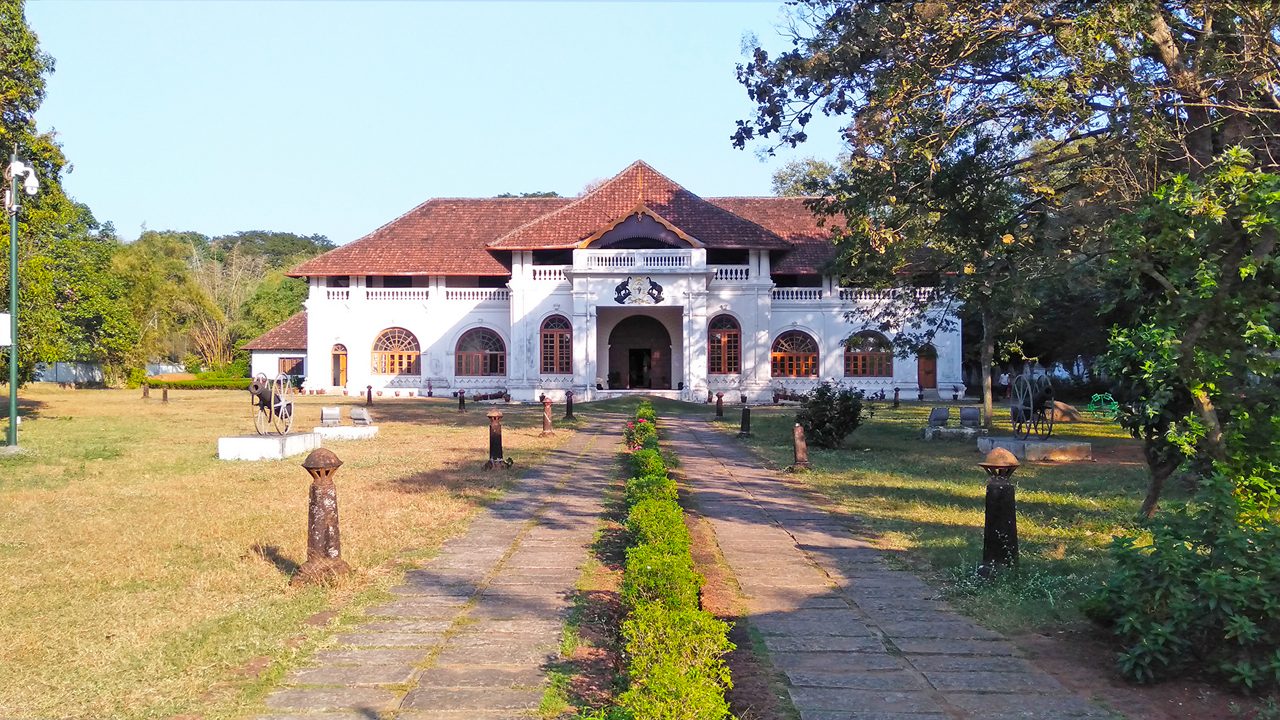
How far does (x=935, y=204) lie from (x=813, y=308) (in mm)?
24540

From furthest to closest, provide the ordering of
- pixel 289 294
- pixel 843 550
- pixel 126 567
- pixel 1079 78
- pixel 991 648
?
1. pixel 289 294
2. pixel 1079 78
3. pixel 843 550
4. pixel 126 567
5. pixel 991 648

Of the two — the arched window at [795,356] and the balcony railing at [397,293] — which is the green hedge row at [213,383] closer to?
the balcony railing at [397,293]

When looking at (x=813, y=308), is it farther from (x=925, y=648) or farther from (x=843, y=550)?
(x=925, y=648)

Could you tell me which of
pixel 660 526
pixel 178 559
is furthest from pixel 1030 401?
pixel 178 559

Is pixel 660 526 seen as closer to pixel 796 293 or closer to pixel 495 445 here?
pixel 495 445

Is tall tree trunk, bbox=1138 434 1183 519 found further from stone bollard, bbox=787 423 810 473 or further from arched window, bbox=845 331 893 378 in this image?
arched window, bbox=845 331 893 378

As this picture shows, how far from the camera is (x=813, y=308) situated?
36.2m

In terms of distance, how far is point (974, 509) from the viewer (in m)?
10.2

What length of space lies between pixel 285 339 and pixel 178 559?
40.6m

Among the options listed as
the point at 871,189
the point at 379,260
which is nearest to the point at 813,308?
the point at 379,260

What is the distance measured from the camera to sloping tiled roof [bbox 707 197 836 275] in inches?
1421

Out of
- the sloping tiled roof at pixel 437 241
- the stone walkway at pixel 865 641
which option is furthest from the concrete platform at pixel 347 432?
the sloping tiled roof at pixel 437 241

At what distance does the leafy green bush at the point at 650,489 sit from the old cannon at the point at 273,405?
774cm

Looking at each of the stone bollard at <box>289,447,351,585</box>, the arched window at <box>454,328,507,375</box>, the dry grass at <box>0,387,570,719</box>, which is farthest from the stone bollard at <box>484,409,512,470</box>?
the arched window at <box>454,328,507,375</box>
